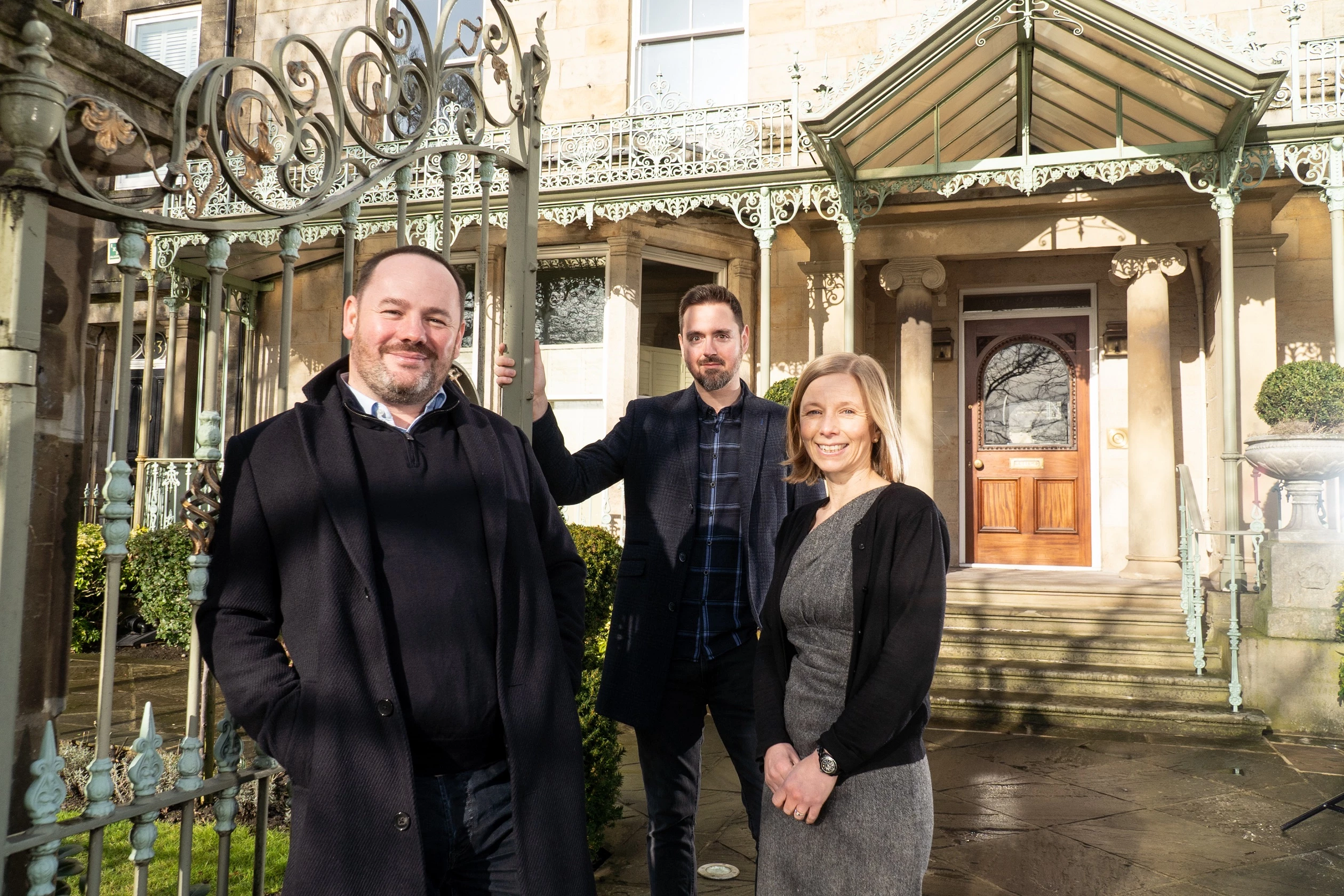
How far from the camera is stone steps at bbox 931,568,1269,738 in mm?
6363

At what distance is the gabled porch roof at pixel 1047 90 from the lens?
6.98 meters

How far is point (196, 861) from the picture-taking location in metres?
4.09

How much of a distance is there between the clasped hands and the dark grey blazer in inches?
27.3

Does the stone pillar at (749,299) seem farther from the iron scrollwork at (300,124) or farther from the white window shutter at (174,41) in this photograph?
the white window shutter at (174,41)

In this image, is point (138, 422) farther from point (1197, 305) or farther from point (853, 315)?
point (1197, 305)

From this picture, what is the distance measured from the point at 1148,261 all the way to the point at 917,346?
2.10 m

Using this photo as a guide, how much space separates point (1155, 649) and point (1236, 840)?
273 centimetres

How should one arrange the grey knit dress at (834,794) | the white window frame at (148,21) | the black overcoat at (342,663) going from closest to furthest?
the black overcoat at (342,663)
the grey knit dress at (834,794)
the white window frame at (148,21)

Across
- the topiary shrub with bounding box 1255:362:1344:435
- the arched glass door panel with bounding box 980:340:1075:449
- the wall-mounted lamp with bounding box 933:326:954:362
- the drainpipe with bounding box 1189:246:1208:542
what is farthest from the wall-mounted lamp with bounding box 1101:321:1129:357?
the topiary shrub with bounding box 1255:362:1344:435

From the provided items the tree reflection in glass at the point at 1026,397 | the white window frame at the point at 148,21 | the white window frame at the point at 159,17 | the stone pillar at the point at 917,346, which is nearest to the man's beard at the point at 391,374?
the stone pillar at the point at 917,346

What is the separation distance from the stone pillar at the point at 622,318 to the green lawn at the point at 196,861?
5.75 meters

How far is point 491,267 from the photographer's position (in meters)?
10.4

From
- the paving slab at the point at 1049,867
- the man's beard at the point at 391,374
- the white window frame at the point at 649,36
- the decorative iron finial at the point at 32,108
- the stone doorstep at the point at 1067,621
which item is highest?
the white window frame at the point at 649,36

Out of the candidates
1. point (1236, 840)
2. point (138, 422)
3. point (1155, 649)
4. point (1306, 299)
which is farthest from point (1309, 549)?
point (138, 422)
